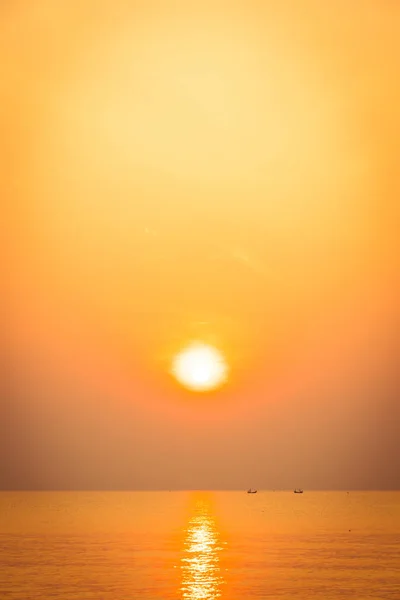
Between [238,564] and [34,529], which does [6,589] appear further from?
[34,529]

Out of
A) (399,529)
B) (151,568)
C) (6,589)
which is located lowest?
(6,589)

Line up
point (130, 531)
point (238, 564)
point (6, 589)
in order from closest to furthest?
point (6, 589) → point (238, 564) → point (130, 531)

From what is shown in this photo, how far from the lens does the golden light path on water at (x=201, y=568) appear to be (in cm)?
6392

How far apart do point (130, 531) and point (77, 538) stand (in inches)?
724

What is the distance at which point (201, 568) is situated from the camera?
79938 millimetres

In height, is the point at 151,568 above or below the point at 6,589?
above

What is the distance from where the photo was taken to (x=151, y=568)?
78.1 m

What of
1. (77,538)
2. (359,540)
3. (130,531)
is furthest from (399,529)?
(77,538)

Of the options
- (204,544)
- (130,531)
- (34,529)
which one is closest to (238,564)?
(204,544)

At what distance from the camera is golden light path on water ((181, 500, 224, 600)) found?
63.9 meters

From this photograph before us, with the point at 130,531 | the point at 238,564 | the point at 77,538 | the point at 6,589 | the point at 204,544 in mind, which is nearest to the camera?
the point at 6,589

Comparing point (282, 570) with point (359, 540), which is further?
point (359, 540)

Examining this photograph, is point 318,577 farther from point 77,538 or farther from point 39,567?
point 77,538

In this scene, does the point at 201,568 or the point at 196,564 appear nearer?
the point at 201,568
